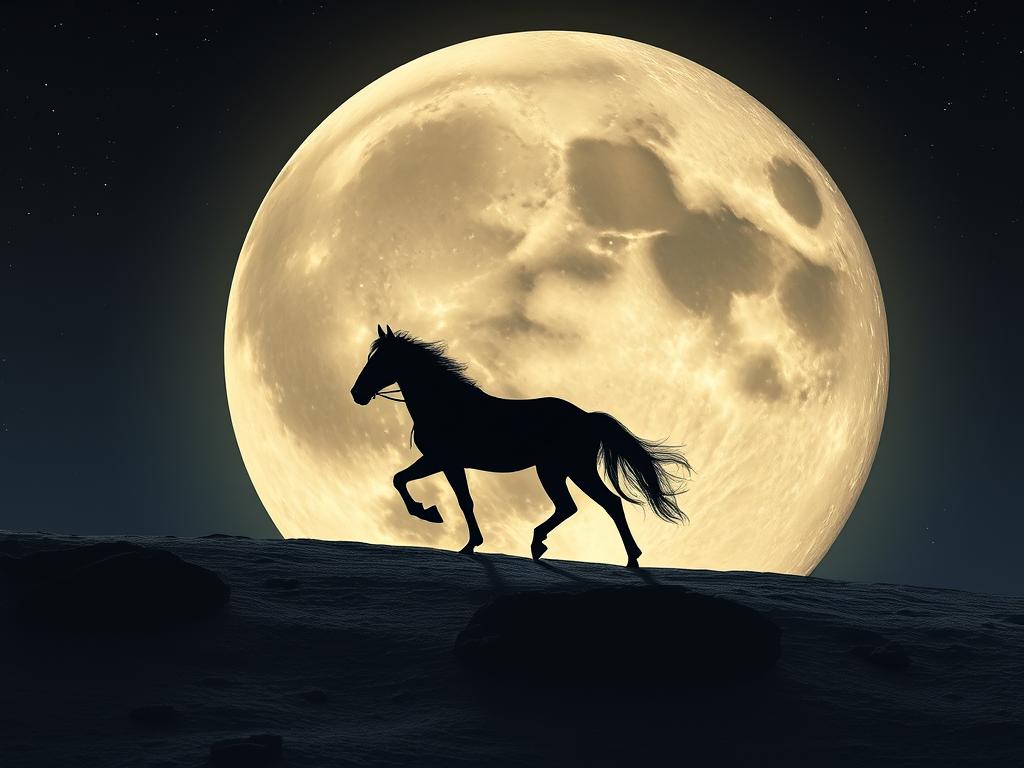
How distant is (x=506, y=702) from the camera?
21.3 ft

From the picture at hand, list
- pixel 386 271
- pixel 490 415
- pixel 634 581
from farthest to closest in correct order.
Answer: pixel 386 271
pixel 490 415
pixel 634 581

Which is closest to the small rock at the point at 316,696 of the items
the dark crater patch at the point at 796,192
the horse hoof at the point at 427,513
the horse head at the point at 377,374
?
the horse hoof at the point at 427,513

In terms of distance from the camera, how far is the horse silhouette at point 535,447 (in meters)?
10.4

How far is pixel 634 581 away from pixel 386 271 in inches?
246

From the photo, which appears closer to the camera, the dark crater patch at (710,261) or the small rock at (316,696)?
the small rock at (316,696)

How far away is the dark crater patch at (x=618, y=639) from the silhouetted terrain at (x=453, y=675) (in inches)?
0.6

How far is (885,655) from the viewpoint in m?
7.62

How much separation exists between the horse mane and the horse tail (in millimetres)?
1415

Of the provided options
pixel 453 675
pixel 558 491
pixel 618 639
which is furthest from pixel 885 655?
pixel 558 491

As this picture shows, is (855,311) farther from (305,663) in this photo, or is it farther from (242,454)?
(305,663)

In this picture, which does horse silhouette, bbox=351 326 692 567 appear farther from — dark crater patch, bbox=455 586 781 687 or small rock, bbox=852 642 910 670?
dark crater patch, bbox=455 586 781 687

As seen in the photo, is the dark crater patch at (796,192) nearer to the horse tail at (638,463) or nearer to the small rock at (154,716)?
the horse tail at (638,463)

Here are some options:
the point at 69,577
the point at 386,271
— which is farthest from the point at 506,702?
the point at 386,271

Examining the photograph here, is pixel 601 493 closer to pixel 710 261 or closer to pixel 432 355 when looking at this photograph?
pixel 432 355
